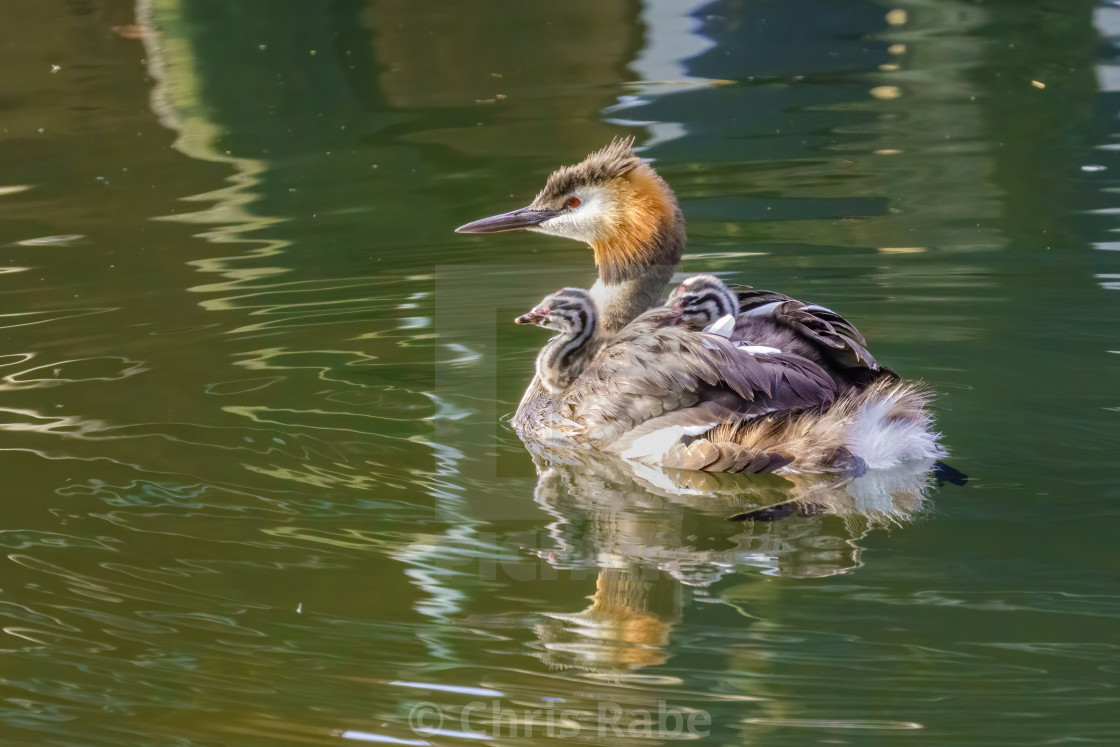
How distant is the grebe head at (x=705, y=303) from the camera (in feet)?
17.6

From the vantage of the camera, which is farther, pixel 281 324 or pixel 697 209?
pixel 697 209

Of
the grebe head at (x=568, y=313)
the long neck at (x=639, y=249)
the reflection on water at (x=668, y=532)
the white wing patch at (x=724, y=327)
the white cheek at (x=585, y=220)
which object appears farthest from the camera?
the white cheek at (x=585, y=220)

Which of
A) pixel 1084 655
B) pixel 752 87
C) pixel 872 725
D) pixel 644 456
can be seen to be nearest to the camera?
pixel 872 725

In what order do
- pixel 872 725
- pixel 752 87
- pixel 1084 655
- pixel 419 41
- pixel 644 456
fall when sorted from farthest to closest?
1. pixel 419 41
2. pixel 752 87
3. pixel 644 456
4. pixel 1084 655
5. pixel 872 725

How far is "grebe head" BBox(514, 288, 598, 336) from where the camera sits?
569cm

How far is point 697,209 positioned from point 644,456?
4080 millimetres

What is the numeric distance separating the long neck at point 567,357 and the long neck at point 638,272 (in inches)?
13.4

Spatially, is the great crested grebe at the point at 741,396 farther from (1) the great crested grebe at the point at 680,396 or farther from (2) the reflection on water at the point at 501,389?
(2) the reflection on water at the point at 501,389

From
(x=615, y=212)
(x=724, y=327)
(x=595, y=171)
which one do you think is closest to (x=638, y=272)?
(x=615, y=212)

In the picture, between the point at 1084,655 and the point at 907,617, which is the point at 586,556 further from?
the point at 1084,655

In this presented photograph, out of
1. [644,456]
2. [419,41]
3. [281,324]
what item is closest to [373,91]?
[419,41]

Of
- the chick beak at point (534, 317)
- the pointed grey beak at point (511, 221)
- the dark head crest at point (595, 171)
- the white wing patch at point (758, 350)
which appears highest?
the dark head crest at point (595, 171)

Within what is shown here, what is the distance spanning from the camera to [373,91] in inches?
475

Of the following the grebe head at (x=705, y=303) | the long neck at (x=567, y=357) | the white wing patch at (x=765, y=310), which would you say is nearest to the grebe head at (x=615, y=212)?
the long neck at (x=567, y=357)
